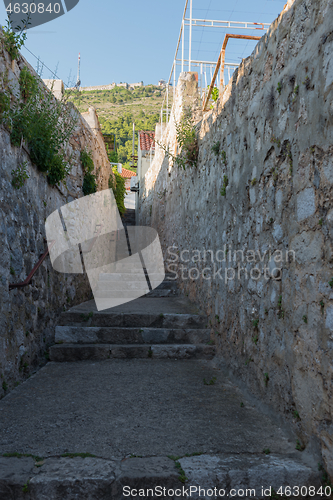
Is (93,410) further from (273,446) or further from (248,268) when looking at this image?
(248,268)

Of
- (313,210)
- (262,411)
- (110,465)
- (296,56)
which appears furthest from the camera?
(262,411)

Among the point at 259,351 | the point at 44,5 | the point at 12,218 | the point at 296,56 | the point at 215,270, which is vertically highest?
the point at 44,5

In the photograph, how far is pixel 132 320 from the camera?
152 inches

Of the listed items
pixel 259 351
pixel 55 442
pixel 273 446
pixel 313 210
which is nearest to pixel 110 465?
pixel 55 442

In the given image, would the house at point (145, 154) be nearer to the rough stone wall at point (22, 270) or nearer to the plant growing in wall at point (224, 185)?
the rough stone wall at point (22, 270)

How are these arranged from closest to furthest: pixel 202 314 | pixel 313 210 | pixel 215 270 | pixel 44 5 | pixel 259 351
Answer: pixel 313 210 → pixel 259 351 → pixel 44 5 → pixel 215 270 → pixel 202 314

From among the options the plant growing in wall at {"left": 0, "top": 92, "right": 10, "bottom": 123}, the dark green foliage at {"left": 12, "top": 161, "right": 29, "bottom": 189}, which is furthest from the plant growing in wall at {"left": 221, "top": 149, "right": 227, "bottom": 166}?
the plant growing in wall at {"left": 0, "top": 92, "right": 10, "bottom": 123}

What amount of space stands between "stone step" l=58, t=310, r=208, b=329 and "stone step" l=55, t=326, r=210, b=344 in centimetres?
21

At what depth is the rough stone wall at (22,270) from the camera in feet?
8.52

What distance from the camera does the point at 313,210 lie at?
1759 millimetres

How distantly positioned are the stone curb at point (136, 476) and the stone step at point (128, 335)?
6.25 ft

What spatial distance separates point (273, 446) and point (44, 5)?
3.87 m

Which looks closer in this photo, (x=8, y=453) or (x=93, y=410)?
(x=8, y=453)

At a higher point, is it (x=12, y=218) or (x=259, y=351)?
(x=12, y=218)
